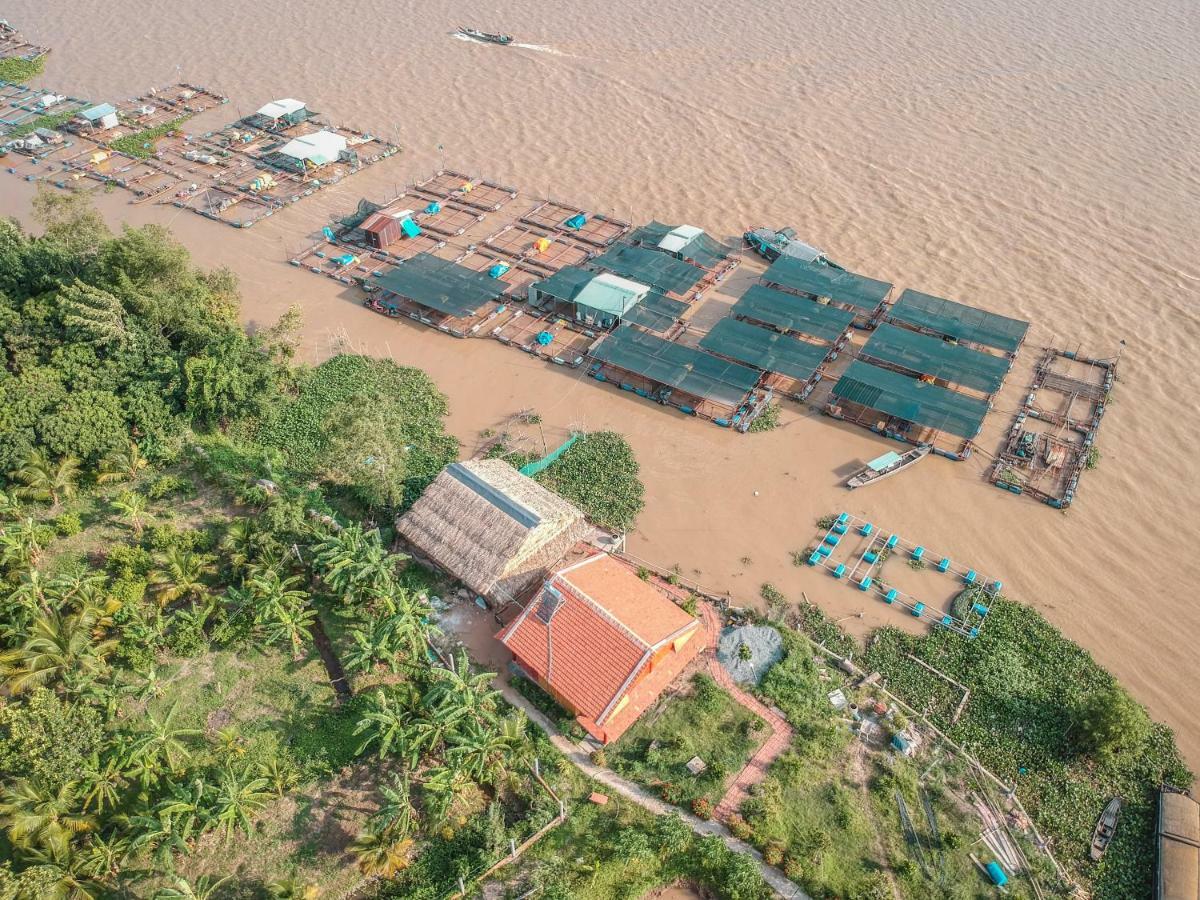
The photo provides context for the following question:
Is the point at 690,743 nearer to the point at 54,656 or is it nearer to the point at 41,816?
the point at 41,816

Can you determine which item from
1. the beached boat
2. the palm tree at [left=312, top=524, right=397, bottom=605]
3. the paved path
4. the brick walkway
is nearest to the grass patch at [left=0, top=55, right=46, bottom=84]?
the beached boat

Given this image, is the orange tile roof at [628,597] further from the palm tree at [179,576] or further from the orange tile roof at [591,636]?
the palm tree at [179,576]

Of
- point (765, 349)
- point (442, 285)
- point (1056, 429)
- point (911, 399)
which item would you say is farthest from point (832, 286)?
point (442, 285)

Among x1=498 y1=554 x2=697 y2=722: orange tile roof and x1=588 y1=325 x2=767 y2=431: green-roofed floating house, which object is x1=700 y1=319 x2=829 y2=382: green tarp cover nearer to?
x1=588 y1=325 x2=767 y2=431: green-roofed floating house

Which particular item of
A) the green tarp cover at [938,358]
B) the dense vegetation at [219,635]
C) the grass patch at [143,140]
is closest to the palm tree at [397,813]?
the dense vegetation at [219,635]

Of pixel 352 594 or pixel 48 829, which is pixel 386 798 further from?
pixel 48 829

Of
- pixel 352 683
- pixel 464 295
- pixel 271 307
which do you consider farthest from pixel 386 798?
pixel 271 307
